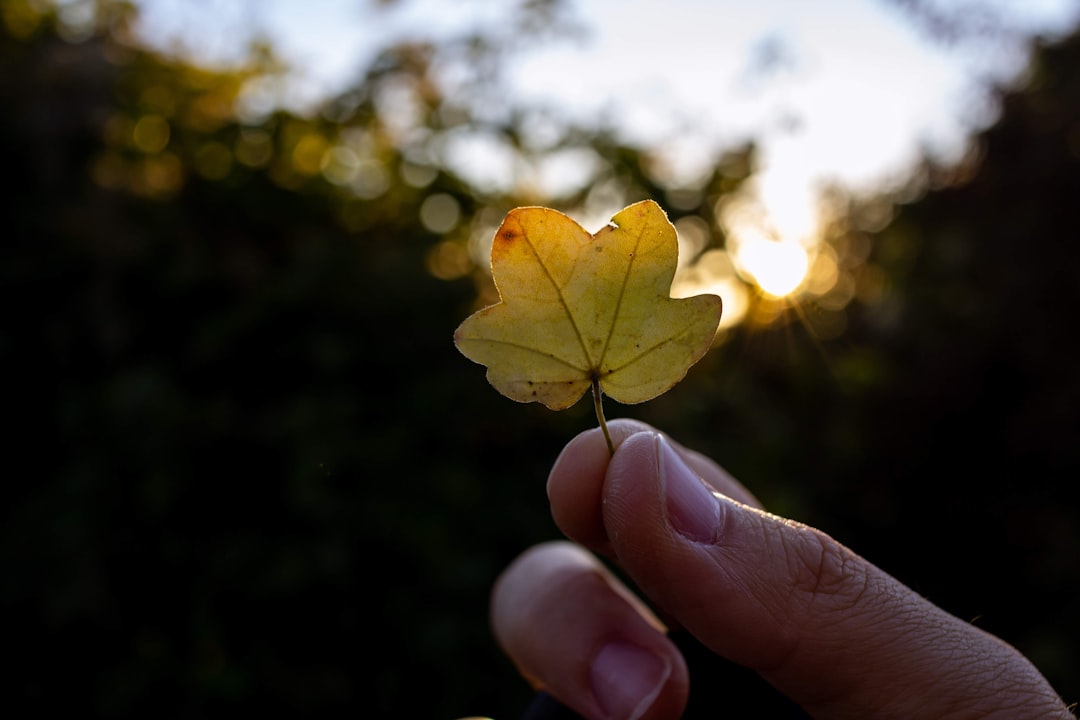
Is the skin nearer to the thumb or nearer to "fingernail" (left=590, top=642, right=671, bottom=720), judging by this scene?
the thumb

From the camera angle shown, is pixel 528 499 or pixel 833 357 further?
pixel 833 357

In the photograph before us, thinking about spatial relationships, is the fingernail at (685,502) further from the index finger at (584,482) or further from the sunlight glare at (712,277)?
the sunlight glare at (712,277)

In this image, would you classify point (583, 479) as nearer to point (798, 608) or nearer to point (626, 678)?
point (798, 608)

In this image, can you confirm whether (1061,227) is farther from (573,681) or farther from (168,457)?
(168,457)

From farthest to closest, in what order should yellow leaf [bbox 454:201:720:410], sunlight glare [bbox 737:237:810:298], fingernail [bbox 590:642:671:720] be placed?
sunlight glare [bbox 737:237:810:298] < fingernail [bbox 590:642:671:720] < yellow leaf [bbox 454:201:720:410]

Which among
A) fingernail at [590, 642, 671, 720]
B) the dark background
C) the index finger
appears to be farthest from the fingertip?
the dark background

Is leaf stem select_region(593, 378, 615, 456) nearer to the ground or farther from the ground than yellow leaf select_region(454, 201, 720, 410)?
nearer to the ground

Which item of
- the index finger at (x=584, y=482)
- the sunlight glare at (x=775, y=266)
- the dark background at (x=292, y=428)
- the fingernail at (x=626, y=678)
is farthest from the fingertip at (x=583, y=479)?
the sunlight glare at (x=775, y=266)

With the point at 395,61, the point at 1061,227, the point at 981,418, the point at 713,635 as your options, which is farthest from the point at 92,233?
the point at 1061,227
